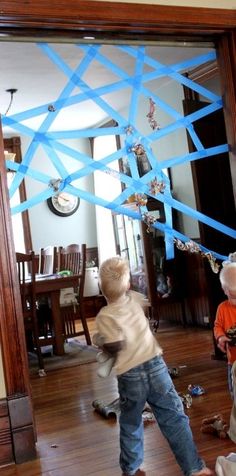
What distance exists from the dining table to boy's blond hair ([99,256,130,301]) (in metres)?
2.82

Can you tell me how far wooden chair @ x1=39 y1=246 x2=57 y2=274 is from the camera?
619cm

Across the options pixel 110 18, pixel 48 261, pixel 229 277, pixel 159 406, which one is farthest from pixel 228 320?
pixel 48 261

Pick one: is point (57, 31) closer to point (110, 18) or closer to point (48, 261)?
point (110, 18)

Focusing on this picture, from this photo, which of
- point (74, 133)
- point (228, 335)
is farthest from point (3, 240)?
point (228, 335)

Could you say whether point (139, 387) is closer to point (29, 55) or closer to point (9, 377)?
point (9, 377)

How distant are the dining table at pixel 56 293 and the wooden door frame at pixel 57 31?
88.4 inches

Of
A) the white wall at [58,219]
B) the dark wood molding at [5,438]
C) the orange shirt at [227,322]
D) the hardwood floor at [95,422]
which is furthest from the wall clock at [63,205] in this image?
the orange shirt at [227,322]

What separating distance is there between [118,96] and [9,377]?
14.5ft

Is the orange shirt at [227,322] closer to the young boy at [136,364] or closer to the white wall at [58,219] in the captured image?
the young boy at [136,364]

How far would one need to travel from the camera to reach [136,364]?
6.82ft

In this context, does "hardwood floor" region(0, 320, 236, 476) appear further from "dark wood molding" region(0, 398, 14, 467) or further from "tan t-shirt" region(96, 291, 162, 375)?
"tan t-shirt" region(96, 291, 162, 375)

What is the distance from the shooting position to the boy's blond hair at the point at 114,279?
6.82 ft

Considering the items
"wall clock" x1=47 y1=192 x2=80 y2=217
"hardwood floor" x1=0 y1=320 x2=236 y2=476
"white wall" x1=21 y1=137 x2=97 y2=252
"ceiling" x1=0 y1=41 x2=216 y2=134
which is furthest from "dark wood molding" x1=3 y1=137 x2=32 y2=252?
"hardwood floor" x1=0 y1=320 x2=236 y2=476

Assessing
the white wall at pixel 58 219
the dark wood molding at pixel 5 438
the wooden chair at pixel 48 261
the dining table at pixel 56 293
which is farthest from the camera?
the white wall at pixel 58 219
